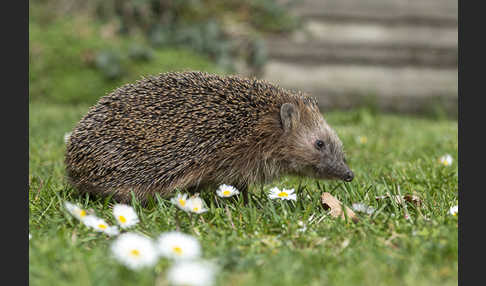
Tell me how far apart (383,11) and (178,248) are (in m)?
10.3

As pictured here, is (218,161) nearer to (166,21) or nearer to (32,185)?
(32,185)

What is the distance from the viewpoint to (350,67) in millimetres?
11039

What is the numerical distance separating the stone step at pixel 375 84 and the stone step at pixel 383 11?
1.25 meters

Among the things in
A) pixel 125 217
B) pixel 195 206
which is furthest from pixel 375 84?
pixel 125 217

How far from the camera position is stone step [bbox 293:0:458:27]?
37.9ft

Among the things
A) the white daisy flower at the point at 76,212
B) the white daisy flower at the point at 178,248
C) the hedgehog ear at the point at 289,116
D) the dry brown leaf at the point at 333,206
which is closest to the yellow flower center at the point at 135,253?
the white daisy flower at the point at 178,248

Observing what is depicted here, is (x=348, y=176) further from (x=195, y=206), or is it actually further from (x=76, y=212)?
(x=76, y=212)

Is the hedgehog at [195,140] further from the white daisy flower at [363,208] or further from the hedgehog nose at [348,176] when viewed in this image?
the white daisy flower at [363,208]

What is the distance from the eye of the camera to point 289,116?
4367 mm

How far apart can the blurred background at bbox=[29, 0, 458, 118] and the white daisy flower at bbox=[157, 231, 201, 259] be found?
7.73 m

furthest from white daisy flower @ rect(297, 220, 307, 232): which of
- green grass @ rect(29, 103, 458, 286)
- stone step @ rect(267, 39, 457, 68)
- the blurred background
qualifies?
stone step @ rect(267, 39, 457, 68)

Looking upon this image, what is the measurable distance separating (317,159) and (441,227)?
5.04 feet

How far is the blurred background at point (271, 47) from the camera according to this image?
10461mm

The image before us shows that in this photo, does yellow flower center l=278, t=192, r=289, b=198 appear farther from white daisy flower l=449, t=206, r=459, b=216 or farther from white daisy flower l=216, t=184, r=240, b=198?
white daisy flower l=449, t=206, r=459, b=216
